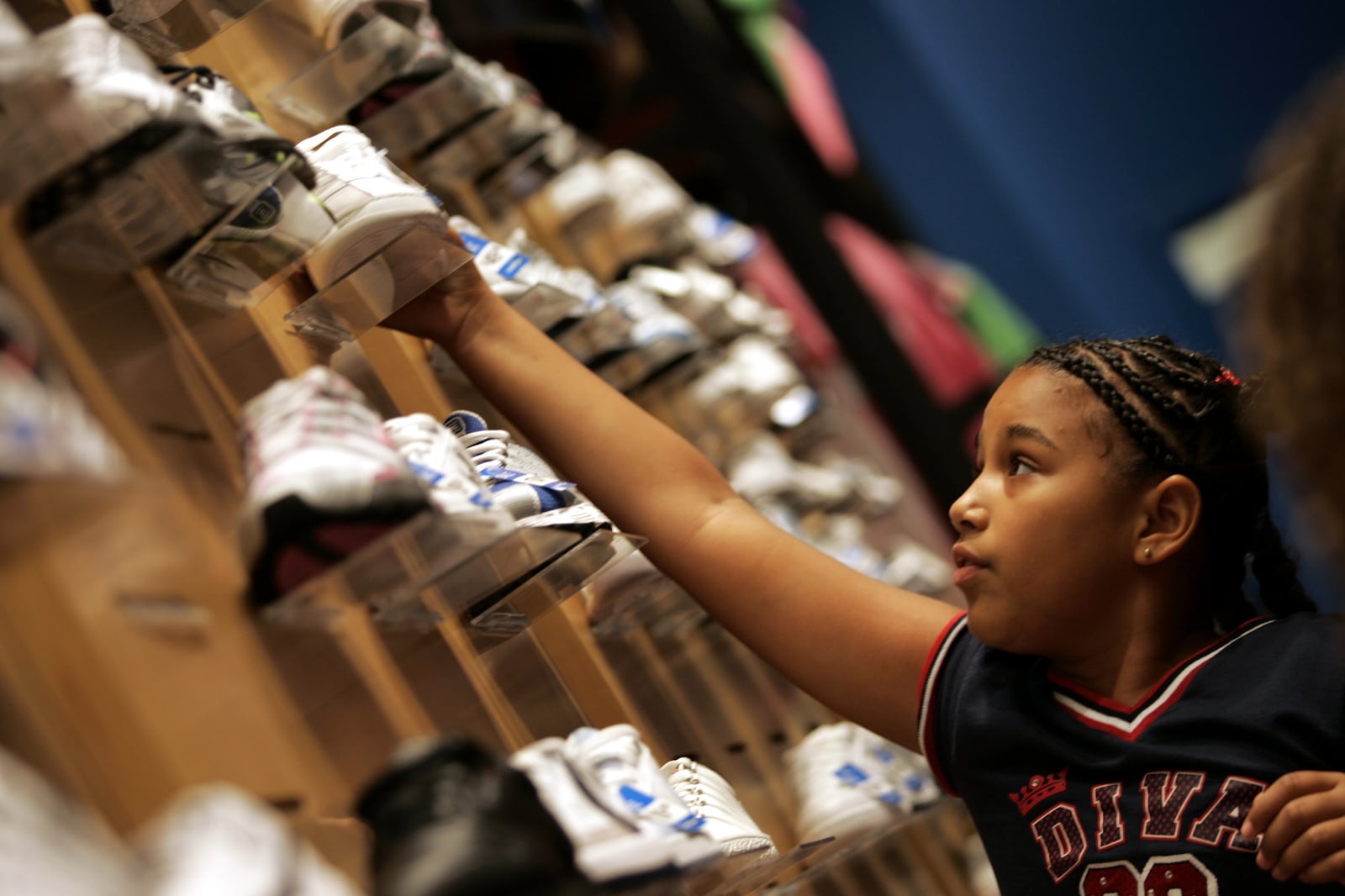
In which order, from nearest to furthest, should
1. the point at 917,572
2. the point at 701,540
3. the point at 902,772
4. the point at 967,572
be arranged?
the point at 967,572, the point at 701,540, the point at 902,772, the point at 917,572

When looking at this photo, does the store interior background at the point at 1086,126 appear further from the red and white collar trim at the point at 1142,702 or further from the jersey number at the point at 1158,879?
the jersey number at the point at 1158,879

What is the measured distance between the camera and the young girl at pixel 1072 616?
945 mm

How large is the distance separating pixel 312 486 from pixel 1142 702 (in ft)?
2.29

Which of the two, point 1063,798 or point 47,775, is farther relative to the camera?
point 1063,798

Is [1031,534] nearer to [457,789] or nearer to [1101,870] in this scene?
[1101,870]

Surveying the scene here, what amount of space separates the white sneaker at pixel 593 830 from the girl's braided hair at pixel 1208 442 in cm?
55

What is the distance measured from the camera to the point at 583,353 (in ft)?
4.91

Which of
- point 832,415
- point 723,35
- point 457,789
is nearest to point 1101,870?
point 457,789

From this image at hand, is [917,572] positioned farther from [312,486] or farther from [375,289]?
[312,486]

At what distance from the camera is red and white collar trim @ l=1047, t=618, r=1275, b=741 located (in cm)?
101

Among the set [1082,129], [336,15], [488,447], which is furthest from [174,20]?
[1082,129]

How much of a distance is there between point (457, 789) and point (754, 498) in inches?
55.9

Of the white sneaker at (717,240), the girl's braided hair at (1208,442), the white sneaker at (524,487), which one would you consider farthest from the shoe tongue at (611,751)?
the white sneaker at (717,240)

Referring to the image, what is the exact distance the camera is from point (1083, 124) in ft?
12.4
